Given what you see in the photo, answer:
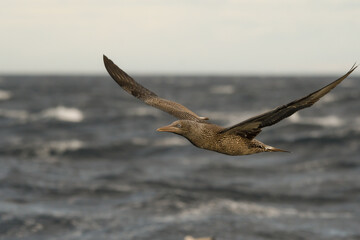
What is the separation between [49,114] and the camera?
84688 mm

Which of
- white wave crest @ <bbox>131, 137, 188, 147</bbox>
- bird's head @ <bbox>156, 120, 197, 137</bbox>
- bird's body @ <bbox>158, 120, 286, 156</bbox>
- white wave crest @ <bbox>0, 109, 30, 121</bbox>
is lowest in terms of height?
white wave crest @ <bbox>0, 109, 30, 121</bbox>

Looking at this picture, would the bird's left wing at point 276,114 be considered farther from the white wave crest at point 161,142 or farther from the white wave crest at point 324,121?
the white wave crest at point 324,121

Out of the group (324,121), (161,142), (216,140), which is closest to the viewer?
(216,140)

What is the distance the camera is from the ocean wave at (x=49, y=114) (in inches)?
3083

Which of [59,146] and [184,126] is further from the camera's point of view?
[59,146]

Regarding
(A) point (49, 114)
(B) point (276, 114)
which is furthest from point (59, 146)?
(B) point (276, 114)

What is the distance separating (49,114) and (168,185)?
163 feet

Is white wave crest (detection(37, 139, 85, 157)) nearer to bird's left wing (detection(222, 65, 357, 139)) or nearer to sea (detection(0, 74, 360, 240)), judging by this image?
sea (detection(0, 74, 360, 240))

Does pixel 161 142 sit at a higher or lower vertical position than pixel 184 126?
lower

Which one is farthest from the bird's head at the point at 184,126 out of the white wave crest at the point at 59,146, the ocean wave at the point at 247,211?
the white wave crest at the point at 59,146

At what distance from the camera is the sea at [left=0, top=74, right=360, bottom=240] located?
29.6 metres

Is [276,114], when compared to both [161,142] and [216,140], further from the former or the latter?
[161,142]

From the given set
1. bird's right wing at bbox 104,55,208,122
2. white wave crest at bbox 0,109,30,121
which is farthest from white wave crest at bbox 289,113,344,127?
bird's right wing at bbox 104,55,208,122

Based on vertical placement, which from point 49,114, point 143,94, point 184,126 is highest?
point 143,94
